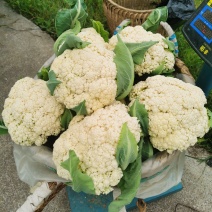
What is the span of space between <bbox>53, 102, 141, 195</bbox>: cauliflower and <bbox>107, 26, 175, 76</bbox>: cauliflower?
0.22 m

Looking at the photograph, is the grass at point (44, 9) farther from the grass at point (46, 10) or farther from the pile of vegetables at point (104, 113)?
the pile of vegetables at point (104, 113)

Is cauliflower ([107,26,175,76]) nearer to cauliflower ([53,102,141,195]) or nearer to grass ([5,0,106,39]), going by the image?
cauliflower ([53,102,141,195])

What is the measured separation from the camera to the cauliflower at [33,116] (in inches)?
39.6

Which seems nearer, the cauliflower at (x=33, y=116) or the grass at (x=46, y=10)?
the cauliflower at (x=33, y=116)

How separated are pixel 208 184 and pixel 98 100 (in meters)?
0.85

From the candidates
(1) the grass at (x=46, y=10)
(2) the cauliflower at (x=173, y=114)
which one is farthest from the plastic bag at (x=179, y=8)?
(2) the cauliflower at (x=173, y=114)

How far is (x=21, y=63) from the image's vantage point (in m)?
2.03

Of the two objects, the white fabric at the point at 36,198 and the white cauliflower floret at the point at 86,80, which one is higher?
the white cauliflower floret at the point at 86,80

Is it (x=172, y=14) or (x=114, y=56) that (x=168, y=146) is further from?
(x=172, y=14)

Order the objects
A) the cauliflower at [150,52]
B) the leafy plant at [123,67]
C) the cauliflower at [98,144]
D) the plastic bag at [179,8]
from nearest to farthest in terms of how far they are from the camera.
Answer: the cauliflower at [98,144], the leafy plant at [123,67], the cauliflower at [150,52], the plastic bag at [179,8]

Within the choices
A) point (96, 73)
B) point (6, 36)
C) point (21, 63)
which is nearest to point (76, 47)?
point (96, 73)

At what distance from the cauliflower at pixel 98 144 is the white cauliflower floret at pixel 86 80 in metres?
0.05

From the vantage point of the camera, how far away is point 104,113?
95 centimetres

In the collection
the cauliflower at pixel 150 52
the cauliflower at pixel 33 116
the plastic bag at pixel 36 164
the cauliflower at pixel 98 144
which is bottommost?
the plastic bag at pixel 36 164
